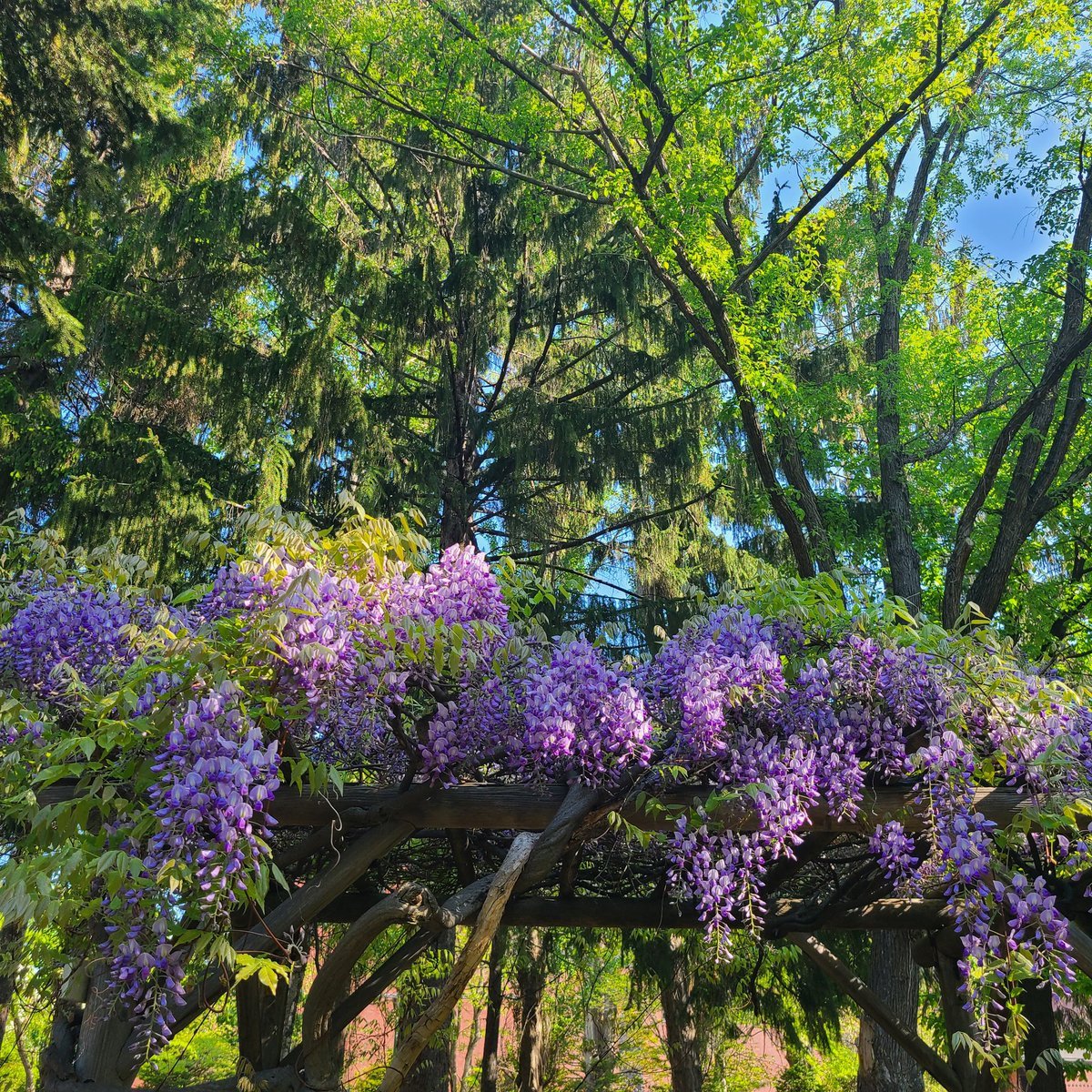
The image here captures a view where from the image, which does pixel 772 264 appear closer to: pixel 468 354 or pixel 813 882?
pixel 468 354

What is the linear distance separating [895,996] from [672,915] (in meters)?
3.35

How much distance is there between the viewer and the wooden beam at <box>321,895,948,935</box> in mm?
3941

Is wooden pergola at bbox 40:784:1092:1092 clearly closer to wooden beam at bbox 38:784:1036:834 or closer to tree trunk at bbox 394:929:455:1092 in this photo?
wooden beam at bbox 38:784:1036:834

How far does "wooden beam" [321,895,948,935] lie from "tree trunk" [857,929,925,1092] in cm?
232

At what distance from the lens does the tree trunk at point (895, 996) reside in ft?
20.4

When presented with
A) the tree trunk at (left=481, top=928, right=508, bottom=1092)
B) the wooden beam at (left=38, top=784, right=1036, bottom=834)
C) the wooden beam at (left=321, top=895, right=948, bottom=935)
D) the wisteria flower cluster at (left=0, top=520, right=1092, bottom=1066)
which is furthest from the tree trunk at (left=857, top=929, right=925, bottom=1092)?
the wooden beam at (left=38, top=784, right=1036, bottom=834)

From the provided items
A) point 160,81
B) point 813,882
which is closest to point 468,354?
point 160,81

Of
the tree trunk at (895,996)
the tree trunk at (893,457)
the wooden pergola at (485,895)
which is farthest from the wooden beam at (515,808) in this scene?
the tree trunk at (893,457)

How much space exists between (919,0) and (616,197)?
2.42 meters

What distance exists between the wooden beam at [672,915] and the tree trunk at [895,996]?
2.32m

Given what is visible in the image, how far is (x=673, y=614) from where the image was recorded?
8586 mm

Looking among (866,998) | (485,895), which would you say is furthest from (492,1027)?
(485,895)

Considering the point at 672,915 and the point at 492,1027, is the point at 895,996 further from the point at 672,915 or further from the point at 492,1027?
the point at 672,915

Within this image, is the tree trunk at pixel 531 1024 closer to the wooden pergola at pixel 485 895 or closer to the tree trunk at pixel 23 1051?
the tree trunk at pixel 23 1051
